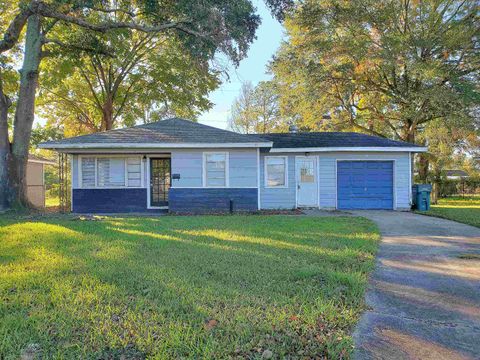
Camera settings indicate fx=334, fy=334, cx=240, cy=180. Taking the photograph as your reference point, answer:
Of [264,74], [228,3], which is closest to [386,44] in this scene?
[264,74]

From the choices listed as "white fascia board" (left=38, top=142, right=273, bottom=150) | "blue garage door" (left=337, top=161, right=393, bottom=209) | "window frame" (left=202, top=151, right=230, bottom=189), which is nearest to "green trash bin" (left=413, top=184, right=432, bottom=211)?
"blue garage door" (left=337, top=161, right=393, bottom=209)

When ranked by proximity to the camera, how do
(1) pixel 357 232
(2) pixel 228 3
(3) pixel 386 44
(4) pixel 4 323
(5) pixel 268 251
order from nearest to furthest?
(4) pixel 4 323
(5) pixel 268 251
(1) pixel 357 232
(2) pixel 228 3
(3) pixel 386 44

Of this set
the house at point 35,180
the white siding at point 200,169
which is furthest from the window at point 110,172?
the house at point 35,180

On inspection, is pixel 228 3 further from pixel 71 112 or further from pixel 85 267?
pixel 71 112

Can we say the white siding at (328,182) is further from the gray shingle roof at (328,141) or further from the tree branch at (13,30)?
the tree branch at (13,30)

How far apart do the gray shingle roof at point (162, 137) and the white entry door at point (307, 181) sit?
8.25ft

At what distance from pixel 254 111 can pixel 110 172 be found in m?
25.3

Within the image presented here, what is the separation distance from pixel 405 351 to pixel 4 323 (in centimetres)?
335

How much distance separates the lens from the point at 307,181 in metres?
14.1

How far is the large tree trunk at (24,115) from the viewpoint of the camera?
11.9 metres

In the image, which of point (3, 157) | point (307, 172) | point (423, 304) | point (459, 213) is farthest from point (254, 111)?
point (423, 304)

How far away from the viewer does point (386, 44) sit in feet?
57.0

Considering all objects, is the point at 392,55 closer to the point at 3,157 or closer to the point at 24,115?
the point at 24,115

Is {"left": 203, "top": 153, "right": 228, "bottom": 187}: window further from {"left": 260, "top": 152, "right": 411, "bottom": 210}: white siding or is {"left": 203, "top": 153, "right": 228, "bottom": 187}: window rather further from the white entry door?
the white entry door
